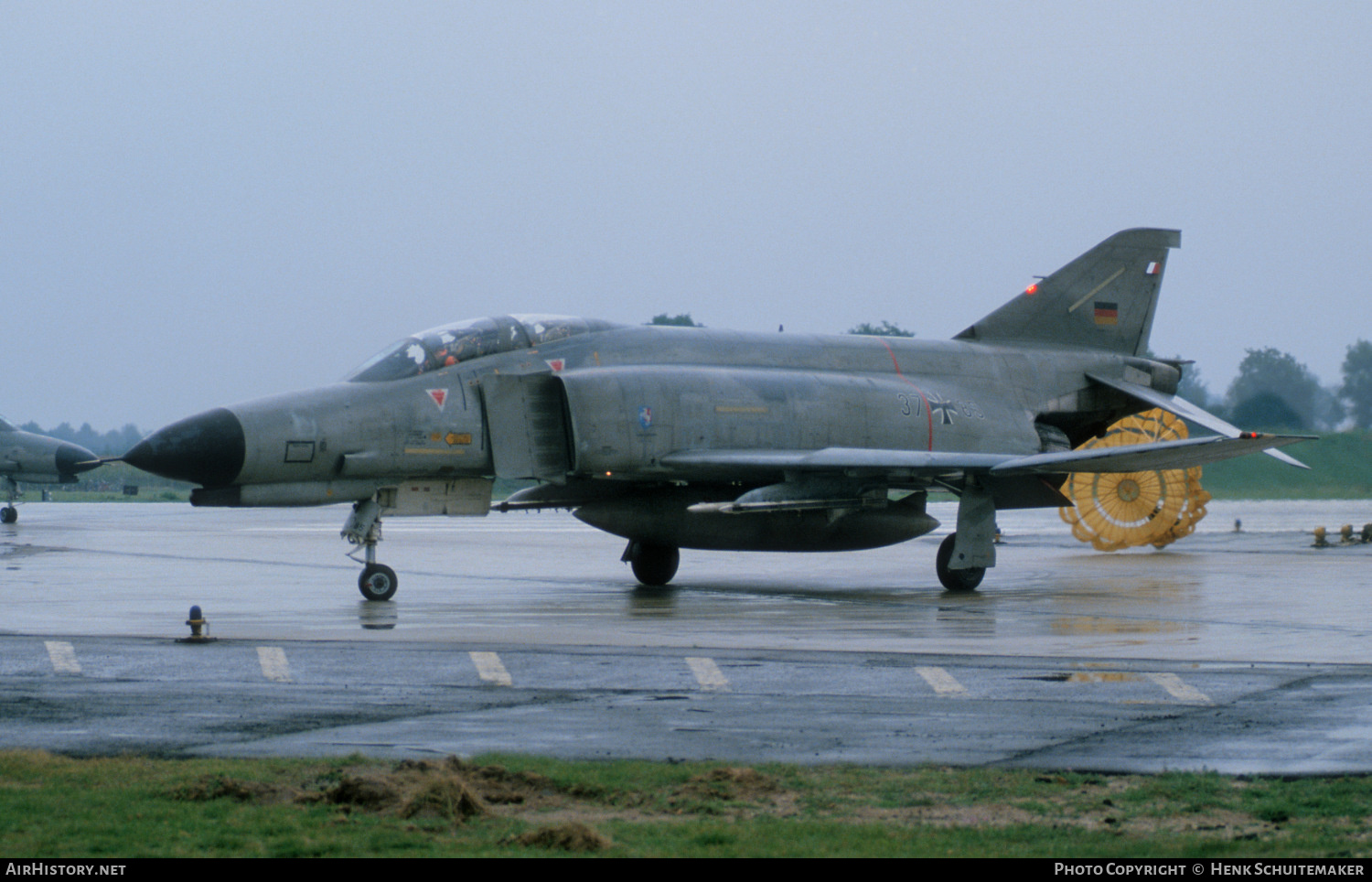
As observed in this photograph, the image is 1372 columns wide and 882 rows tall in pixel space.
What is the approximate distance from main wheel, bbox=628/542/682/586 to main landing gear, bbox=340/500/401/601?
11.0ft

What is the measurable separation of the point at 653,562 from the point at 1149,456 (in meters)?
5.68

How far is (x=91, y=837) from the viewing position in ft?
15.8

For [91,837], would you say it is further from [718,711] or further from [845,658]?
[845,658]

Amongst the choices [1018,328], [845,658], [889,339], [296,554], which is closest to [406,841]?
[845,658]

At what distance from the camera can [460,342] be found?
1507 cm

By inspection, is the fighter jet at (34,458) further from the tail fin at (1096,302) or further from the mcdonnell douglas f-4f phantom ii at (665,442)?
the tail fin at (1096,302)

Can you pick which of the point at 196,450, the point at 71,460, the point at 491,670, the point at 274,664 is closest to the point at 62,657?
the point at 274,664

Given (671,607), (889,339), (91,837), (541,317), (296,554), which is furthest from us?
(296,554)

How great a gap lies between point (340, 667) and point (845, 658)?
131 inches

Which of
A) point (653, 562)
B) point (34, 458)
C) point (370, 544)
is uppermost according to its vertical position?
point (370, 544)

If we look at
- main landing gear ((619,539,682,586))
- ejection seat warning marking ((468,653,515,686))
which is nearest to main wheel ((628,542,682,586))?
main landing gear ((619,539,682,586))

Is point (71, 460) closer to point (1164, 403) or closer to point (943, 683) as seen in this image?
point (1164, 403)

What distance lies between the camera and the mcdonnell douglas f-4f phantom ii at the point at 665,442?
14016 mm

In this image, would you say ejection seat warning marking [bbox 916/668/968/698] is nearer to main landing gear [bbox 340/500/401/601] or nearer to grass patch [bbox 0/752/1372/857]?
grass patch [bbox 0/752/1372/857]
